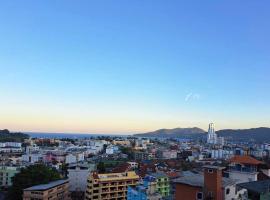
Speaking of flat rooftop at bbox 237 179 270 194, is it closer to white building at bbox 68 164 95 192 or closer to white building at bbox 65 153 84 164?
white building at bbox 68 164 95 192

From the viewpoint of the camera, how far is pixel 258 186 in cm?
961

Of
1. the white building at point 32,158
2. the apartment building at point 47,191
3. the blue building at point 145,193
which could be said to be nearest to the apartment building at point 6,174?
the apartment building at point 47,191

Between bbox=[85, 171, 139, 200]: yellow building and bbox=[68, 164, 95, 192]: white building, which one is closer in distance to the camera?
bbox=[85, 171, 139, 200]: yellow building

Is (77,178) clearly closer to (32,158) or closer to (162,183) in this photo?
(162,183)

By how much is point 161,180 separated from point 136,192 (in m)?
4.72

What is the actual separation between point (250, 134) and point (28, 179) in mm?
125852

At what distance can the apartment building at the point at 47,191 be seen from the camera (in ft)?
67.4

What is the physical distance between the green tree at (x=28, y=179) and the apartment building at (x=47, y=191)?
1.04 metres

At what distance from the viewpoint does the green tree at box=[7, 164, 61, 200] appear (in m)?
22.8

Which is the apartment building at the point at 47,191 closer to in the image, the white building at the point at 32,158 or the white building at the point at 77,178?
the white building at the point at 77,178

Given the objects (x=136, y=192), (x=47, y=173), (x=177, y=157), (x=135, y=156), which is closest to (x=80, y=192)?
(x=47, y=173)

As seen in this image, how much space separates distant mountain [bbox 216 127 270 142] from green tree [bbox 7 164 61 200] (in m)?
103

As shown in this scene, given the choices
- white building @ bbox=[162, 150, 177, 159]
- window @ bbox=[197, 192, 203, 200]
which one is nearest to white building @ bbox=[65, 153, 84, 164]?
white building @ bbox=[162, 150, 177, 159]

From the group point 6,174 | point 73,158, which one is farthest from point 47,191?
point 73,158
